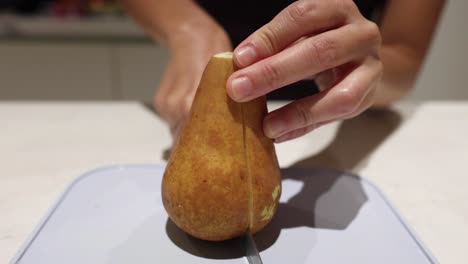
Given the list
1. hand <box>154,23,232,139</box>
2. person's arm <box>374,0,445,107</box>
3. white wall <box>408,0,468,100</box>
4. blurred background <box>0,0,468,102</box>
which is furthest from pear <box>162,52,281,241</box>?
white wall <box>408,0,468,100</box>

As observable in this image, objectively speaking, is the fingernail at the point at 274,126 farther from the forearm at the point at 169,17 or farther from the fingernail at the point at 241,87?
the forearm at the point at 169,17

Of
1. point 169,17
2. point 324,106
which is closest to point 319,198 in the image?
point 324,106

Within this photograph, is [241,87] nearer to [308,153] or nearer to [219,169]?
[219,169]

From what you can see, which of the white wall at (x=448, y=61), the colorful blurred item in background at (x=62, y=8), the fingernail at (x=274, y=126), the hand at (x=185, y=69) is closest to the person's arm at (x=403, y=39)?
Answer: the hand at (x=185, y=69)

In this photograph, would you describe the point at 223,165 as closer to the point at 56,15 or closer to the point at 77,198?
the point at 77,198

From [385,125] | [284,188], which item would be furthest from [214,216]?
[385,125]

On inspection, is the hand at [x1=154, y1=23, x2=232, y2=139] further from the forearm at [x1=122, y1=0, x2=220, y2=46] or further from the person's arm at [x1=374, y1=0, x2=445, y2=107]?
the person's arm at [x1=374, y1=0, x2=445, y2=107]

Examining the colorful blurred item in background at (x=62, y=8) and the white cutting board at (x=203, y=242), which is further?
the colorful blurred item in background at (x=62, y=8)
